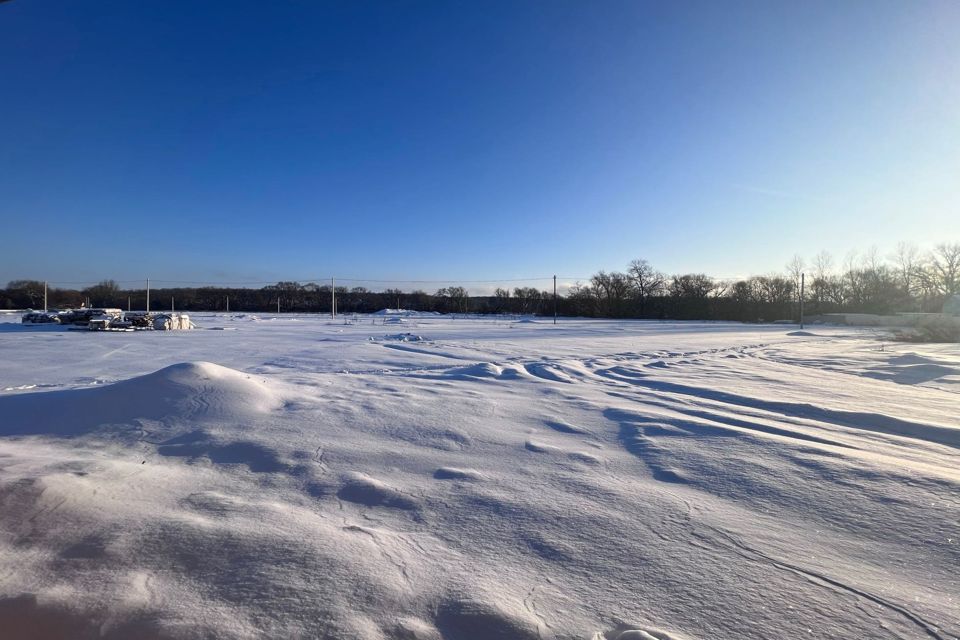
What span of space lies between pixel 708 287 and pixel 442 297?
32.2 m

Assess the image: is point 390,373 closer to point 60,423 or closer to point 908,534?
point 60,423

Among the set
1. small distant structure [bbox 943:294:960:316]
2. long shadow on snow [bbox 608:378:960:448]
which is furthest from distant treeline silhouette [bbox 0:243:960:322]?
long shadow on snow [bbox 608:378:960:448]

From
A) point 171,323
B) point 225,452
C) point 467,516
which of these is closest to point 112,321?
point 171,323

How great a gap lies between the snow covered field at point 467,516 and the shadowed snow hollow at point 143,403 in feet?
0.10

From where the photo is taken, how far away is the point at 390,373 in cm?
747

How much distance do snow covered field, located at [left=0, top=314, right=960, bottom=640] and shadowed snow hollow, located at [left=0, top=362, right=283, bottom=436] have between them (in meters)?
0.03

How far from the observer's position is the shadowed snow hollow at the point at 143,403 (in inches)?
158

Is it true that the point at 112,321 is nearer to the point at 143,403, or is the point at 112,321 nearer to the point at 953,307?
the point at 143,403

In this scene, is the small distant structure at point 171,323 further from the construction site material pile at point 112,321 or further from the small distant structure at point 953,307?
the small distant structure at point 953,307

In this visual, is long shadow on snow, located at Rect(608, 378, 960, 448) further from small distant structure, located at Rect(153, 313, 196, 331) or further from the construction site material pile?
the construction site material pile

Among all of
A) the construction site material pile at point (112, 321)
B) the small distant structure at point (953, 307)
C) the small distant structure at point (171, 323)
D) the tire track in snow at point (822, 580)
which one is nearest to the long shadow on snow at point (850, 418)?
the tire track in snow at point (822, 580)

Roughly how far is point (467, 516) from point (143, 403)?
371 cm

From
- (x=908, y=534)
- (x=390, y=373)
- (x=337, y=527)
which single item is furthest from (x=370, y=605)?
(x=390, y=373)

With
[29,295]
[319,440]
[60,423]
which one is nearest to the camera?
[319,440]
